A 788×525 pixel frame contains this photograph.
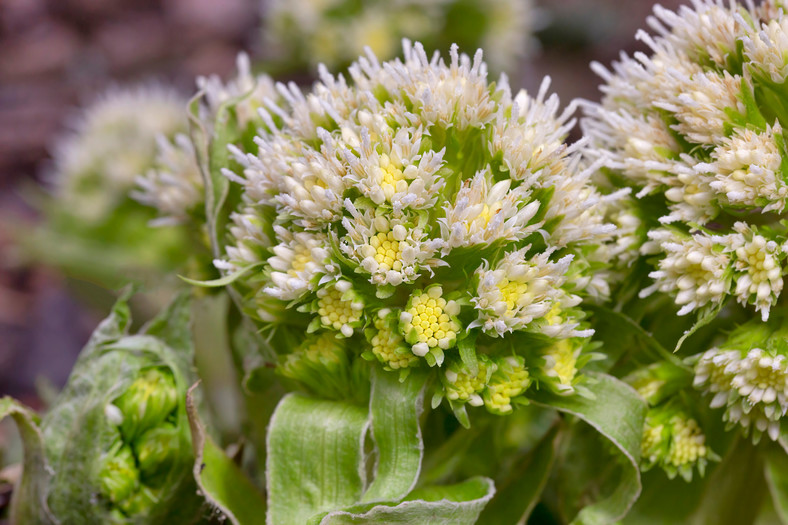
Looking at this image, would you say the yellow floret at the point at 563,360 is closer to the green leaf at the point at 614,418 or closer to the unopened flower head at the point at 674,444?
the green leaf at the point at 614,418

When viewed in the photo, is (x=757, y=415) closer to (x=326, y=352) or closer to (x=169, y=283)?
(x=326, y=352)

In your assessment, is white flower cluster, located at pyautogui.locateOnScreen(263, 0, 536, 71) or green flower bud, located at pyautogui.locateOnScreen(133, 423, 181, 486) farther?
white flower cluster, located at pyautogui.locateOnScreen(263, 0, 536, 71)

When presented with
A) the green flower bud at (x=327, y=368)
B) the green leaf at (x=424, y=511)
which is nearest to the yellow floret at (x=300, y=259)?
the green flower bud at (x=327, y=368)

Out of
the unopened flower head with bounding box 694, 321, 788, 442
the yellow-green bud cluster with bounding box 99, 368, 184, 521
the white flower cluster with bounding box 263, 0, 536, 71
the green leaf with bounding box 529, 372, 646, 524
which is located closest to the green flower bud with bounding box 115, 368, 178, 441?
the yellow-green bud cluster with bounding box 99, 368, 184, 521

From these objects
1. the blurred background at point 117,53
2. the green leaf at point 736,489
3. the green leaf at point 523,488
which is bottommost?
the green leaf at point 736,489

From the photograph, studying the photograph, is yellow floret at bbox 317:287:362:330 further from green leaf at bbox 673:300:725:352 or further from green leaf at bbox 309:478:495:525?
green leaf at bbox 673:300:725:352

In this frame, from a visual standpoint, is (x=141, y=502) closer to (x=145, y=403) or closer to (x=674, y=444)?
(x=145, y=403)

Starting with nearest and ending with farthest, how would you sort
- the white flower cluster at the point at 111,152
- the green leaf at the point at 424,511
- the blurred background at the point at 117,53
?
the green leaf at the point at 424,511 < the white flower cluster at the point at 111,152 < the blurred background at the point at 117,53
